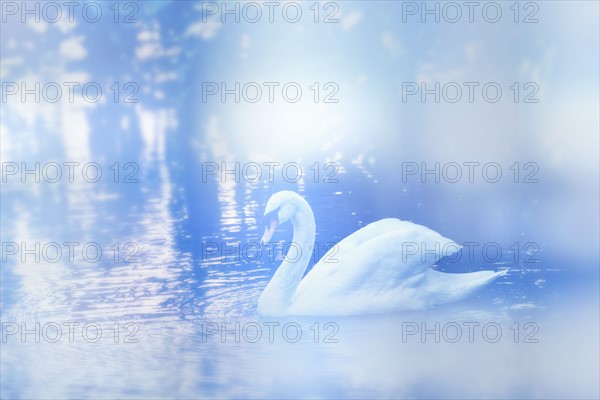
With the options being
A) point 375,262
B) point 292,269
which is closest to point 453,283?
point 375,262

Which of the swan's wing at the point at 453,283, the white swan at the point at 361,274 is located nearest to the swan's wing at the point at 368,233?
the white swan at the point at 361,274

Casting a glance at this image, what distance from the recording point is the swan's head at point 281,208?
3258 mm

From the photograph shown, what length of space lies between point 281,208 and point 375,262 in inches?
15.9

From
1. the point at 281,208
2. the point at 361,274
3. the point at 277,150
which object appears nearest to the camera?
the point at 361,274

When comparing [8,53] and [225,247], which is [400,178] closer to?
[225,247]

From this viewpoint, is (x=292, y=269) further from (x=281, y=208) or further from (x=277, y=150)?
(x=277, y=150)

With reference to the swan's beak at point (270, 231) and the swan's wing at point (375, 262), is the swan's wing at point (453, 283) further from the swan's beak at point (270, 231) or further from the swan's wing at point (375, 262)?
the swan's beak at point (270, 231)

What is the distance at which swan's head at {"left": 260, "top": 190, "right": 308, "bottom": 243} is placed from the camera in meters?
3.26

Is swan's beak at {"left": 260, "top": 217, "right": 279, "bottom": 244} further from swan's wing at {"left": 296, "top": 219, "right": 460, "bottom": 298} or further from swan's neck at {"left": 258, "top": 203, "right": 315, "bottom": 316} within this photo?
swan's wing at {"left": 296, "top": 219, "right": 460, "bottom": 298}

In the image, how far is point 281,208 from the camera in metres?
3.27

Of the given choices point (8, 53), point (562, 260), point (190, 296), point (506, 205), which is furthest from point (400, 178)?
point (8, 53)

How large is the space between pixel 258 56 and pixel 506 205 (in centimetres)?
112

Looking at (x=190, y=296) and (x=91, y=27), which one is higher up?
(x=91, y=27)

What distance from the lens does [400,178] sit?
3.41m
